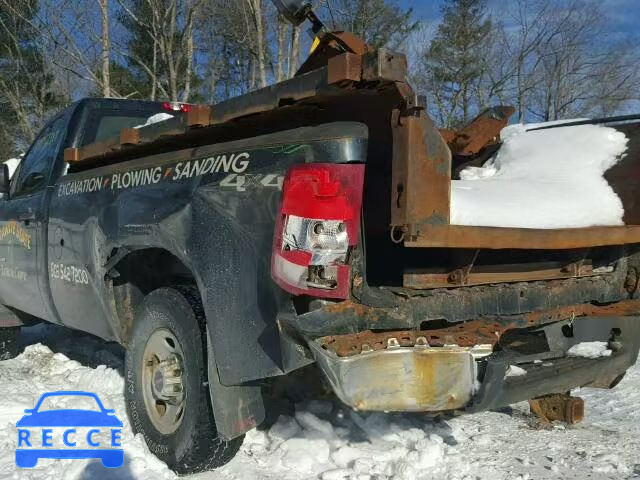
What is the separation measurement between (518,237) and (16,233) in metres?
4.01

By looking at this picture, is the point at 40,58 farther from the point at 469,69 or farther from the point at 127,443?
the point at 127,443

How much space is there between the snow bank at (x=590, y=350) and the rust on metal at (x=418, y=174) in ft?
4.16

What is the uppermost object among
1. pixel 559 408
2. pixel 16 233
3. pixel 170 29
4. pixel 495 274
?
pixel 170 29

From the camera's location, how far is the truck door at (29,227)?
15.1 feet

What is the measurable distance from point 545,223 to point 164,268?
6.75ft

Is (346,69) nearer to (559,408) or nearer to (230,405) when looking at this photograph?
(230,405)

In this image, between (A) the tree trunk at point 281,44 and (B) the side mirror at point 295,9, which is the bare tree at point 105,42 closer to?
(A) the tree trunk at point 281,44

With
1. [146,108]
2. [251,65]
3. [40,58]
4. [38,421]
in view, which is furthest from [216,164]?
[40,58]

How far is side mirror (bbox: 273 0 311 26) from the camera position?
4.07 meters

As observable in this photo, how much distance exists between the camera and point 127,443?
3.42m

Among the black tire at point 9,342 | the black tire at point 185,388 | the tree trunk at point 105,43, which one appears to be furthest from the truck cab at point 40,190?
the tree trunk at point 105,43

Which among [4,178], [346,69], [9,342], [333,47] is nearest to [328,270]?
[346,69]

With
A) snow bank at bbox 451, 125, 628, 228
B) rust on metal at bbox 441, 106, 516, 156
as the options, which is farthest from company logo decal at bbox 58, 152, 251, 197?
rust on metal at bbox 441, 106, 516, 156

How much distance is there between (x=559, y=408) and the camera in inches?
150
